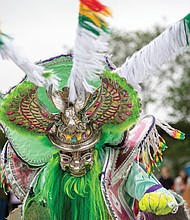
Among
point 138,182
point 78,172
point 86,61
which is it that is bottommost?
point 138,182

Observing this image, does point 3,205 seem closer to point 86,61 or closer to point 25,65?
point 25,65

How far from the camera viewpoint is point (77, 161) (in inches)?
190

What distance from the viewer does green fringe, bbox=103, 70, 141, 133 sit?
182 inches

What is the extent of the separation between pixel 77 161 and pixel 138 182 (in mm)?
455

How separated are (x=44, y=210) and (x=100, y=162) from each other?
0.55 metres

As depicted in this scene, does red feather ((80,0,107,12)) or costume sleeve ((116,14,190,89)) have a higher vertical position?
red feather ((80,0,107,12))

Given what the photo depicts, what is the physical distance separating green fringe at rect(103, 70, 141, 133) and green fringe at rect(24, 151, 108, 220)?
23 centimetres

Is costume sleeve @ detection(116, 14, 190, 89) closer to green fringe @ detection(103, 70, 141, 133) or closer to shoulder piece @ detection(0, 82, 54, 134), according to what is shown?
green fringe @ detection(103, 70, 141, 133)

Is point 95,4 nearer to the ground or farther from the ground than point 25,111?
farther from the ground

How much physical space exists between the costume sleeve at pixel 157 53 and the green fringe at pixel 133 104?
0.16ft

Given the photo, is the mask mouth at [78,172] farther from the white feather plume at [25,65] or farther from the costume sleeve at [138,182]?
the white feather plume at [25,65]

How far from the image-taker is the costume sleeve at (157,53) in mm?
4301

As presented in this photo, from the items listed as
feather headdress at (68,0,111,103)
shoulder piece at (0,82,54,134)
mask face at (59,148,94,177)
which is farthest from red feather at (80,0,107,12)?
mask face at (59,148,94,177)

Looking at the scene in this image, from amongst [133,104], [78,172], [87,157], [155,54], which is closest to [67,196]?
[78,172]
